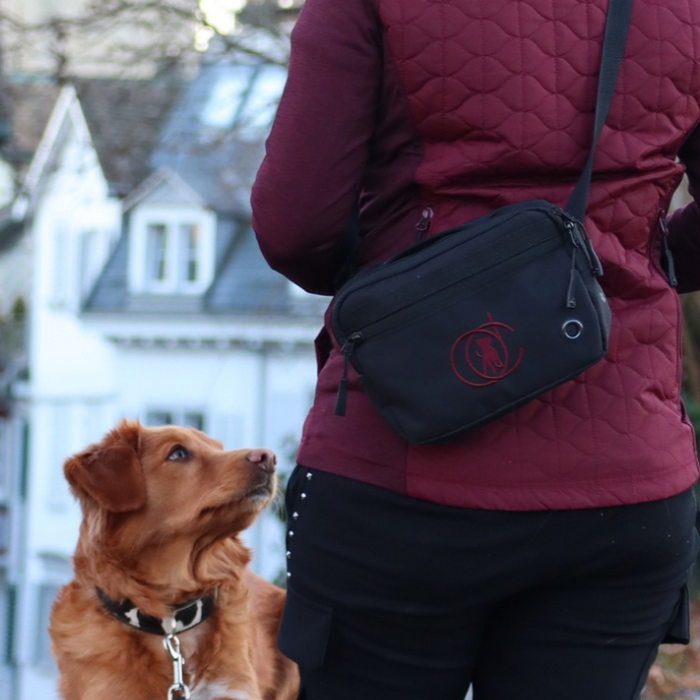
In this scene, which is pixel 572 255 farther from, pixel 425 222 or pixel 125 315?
pixel 125 315

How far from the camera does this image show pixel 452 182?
67.2 inches

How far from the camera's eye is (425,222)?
1.75m

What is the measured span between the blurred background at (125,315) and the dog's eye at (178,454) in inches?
374

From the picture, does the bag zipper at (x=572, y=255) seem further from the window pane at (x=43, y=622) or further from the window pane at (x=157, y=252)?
the window pane at (x=157, y=252)

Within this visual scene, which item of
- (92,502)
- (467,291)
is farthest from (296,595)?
(92,502)

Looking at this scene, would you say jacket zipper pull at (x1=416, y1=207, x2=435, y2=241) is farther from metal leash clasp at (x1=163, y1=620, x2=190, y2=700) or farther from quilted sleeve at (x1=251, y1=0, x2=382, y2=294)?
metal leash clasp at (x1=163, y1=620, x2=190, y2=700)

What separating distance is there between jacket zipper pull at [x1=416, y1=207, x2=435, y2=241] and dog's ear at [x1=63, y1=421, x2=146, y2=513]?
1630 mm

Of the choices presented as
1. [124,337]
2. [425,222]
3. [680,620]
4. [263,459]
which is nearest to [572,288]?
[425,222]

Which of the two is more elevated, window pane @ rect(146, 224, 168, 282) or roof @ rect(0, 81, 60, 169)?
roof @ rect(0, 81, 60, 169)

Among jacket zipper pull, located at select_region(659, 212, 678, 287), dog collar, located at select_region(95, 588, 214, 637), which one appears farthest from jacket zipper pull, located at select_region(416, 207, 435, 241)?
dog collar, located at select_region(95, 588, 214, 637)

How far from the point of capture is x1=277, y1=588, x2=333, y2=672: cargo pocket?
70.0 inches

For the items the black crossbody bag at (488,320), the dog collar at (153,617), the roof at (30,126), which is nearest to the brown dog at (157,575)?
the dog collar at (153,617)

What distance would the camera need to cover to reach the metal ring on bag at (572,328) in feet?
5.30

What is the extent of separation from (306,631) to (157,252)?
20548mm
